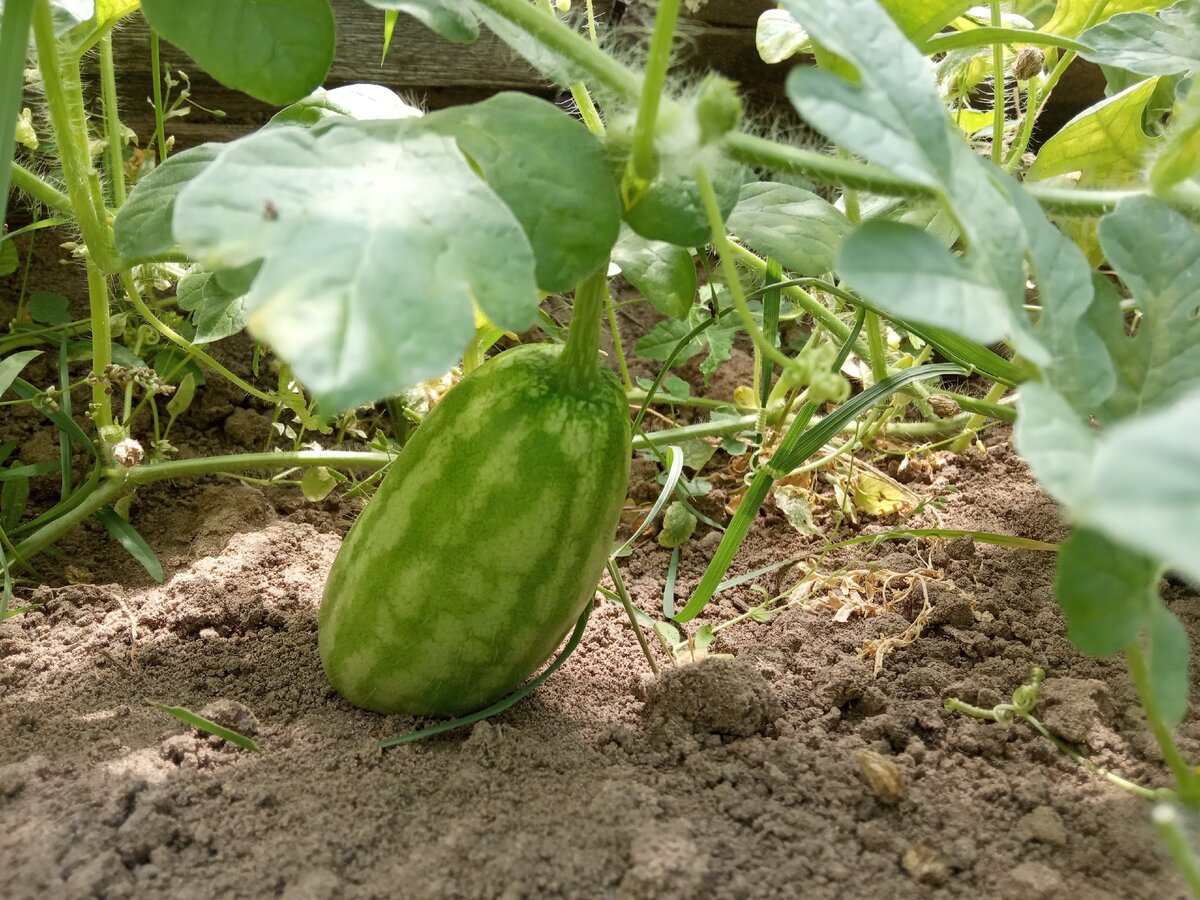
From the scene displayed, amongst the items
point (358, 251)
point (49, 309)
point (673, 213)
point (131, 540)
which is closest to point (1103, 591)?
point (673, 213)

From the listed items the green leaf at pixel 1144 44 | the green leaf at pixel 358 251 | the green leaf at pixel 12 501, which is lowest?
the green leaf at pixel 12 501

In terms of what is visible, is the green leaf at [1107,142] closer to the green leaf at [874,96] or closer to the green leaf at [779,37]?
the green leaf at [779,37]

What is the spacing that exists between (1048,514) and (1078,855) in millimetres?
708

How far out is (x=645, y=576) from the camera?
159 cm

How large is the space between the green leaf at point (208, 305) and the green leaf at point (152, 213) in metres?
0.22

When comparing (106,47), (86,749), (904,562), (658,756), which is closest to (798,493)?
(904,562)

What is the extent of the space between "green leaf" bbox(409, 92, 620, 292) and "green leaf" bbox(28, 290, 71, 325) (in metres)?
1.25

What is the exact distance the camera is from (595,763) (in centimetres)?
105

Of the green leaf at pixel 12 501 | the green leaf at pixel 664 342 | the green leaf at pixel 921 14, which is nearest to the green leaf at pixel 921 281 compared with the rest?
the green leaf at pixel 921 14

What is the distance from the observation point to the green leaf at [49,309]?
1821mm

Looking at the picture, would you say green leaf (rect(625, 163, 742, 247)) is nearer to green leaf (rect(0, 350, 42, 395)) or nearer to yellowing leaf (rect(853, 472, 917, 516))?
yellowing leaf (rect(853, 472, 917, 516))

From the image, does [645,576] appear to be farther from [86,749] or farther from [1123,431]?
[1123,431]

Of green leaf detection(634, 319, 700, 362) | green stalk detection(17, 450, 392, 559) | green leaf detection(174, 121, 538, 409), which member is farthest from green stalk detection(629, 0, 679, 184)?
green leaf detection(634, 319, 700, 362)

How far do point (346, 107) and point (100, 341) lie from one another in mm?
504
